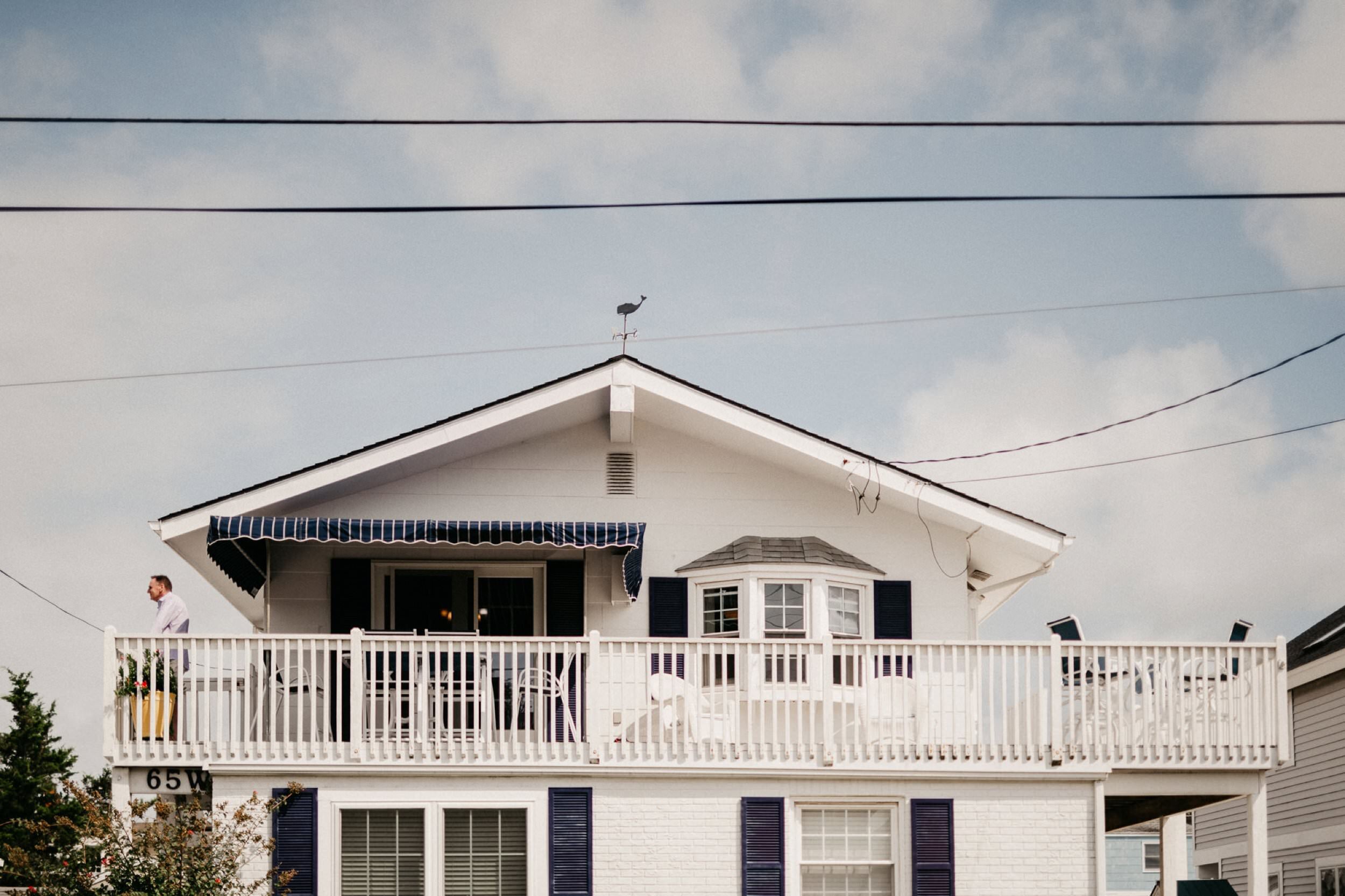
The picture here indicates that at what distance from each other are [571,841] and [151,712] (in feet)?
13.5

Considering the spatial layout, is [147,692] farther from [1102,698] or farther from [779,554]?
[1102,698]

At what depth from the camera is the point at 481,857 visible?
17.1m

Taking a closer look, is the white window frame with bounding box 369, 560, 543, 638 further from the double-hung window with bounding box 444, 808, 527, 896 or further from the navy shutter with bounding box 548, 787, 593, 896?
the navy shutter with bounding box 548, 787, 593, 896

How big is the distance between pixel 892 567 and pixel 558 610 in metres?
3.82

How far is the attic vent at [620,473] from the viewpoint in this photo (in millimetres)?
20547

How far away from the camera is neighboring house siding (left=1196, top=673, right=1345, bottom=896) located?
26.7 m

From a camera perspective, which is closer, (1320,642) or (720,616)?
(720,616)

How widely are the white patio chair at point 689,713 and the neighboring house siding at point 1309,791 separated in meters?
A: 10.8

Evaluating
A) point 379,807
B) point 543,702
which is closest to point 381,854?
point 379,807

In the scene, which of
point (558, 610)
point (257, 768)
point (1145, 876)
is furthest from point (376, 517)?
point (1145, 876)

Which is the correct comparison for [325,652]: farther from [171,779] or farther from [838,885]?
[838,885]

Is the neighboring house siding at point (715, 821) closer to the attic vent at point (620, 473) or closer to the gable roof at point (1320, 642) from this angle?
the attic vent at point (620, 473)

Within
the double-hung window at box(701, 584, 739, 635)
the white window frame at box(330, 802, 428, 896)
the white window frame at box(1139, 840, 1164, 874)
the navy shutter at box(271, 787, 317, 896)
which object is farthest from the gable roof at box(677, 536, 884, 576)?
the white window frame at box(1139, 840, 1164, 874)

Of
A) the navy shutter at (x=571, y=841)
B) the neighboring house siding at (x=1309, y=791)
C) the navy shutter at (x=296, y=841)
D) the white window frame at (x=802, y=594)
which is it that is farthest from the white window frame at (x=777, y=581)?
the neighboring house siding at (x=1309, y=791)
